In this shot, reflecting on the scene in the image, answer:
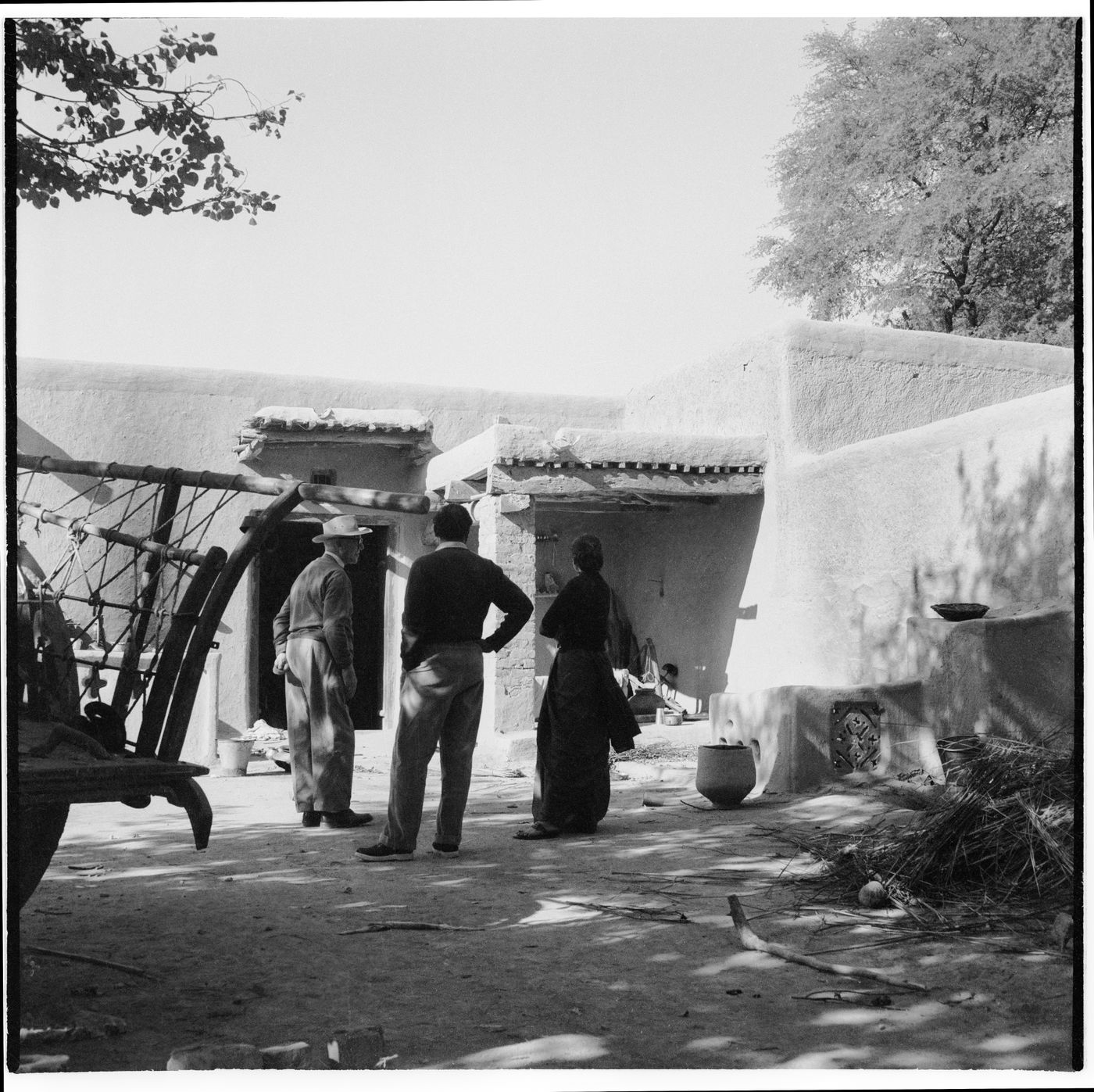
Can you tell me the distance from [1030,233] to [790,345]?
940 centimetres

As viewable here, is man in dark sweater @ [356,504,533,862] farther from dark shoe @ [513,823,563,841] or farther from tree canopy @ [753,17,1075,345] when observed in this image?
tree canopy @ [753,17,1075,345]

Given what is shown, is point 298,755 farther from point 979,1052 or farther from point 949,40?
point 949,40

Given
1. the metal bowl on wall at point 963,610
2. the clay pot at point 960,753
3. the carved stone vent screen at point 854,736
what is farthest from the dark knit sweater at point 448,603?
the metal bowl on wall at point 963,610

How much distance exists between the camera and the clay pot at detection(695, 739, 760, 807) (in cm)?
699

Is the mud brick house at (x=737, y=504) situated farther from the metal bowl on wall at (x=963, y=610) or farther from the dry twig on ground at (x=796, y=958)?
the dry twig on ground at (x=796, y=958)

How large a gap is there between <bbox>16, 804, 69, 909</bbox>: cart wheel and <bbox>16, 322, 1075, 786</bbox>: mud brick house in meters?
4.73

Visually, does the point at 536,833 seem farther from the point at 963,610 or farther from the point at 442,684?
the point at 963,610

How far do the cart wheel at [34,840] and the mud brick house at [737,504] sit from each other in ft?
15.5

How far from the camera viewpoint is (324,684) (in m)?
6.67

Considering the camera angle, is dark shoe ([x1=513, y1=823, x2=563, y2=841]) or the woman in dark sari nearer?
dark shoe ([x1=513, y1=823, x2=563, y2=841])

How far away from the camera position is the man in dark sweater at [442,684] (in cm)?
559

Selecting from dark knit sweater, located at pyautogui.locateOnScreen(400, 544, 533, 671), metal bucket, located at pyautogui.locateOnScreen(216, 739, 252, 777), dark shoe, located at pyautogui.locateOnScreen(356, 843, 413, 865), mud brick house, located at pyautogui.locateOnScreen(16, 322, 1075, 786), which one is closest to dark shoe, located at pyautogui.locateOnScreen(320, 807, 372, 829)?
dark shoe, located at pyautogui.locateOnScreen(356, 843, 413, 865)

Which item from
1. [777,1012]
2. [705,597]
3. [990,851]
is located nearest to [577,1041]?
[777,1012]

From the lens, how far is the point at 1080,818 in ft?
10.7
